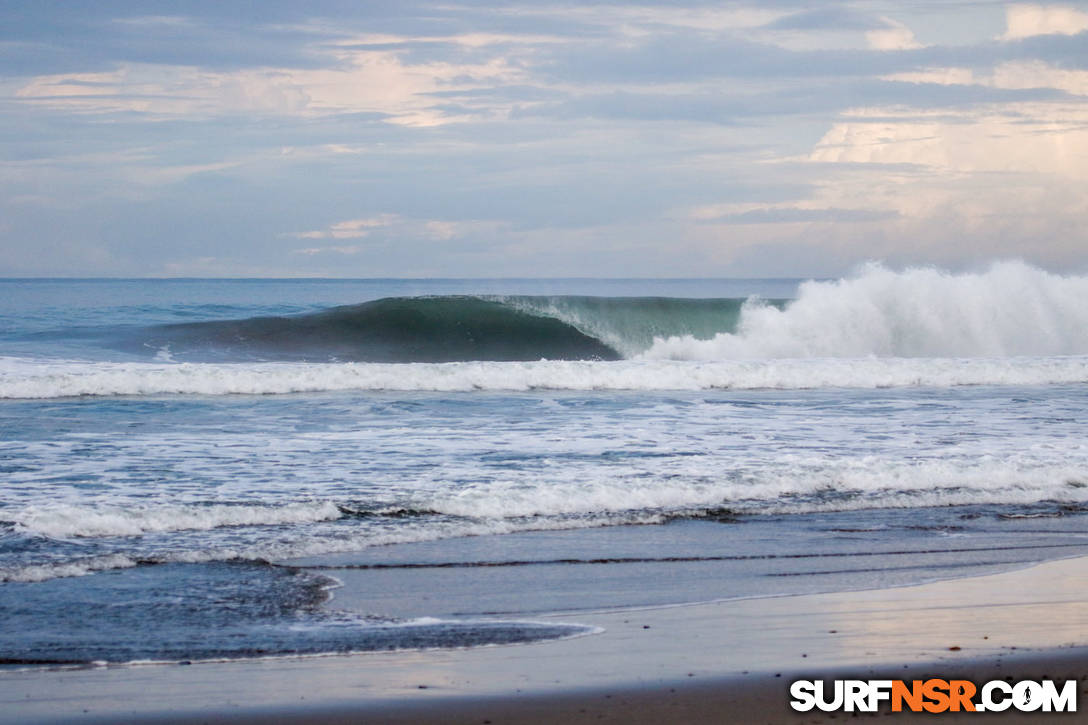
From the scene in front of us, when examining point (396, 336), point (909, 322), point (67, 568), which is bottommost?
point (67, 568)

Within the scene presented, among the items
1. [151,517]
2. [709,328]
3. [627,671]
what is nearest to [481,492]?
[151,517]

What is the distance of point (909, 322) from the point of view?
23078mm

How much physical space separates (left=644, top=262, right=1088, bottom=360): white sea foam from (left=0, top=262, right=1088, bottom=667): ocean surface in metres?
4.19

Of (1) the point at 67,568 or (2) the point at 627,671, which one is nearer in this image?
(2) the point at 627,671

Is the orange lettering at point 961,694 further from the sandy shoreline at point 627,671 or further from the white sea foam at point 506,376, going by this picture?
the white sea foam at point 506,376

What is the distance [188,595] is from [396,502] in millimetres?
2214

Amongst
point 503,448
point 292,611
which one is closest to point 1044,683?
point 292,611

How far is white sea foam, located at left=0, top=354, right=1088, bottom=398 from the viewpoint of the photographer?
14.6 metres

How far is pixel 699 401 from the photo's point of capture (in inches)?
551

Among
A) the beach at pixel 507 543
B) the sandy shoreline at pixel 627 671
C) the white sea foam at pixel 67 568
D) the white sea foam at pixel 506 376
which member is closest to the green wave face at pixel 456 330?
the white sea foam at pixel 506 376

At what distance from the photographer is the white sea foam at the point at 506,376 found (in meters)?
14.6

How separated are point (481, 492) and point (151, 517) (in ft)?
7.01

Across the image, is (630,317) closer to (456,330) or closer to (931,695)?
(456,330)

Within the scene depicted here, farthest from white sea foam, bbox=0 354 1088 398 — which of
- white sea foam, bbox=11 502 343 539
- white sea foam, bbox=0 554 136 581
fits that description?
white sea foam, bbox=0 554 136 581
